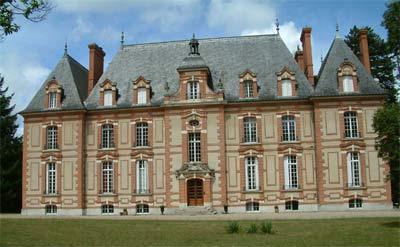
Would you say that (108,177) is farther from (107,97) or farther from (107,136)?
(107,97)

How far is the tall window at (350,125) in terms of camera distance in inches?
1173

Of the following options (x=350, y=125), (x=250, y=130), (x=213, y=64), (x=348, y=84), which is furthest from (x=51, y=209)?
(x=348, y=84)

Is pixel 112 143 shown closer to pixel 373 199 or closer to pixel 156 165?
pixel 156 165

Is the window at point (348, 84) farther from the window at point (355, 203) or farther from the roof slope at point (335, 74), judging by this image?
the window at point (355, 203)

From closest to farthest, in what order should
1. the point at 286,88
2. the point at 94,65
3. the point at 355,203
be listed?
the point at 355,203 < the point at 286,88 < the point at 94,65

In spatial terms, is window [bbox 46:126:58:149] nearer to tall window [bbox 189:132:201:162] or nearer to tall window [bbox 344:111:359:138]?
tall window [bbox 189:132:201:162]

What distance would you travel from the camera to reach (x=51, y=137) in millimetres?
32438

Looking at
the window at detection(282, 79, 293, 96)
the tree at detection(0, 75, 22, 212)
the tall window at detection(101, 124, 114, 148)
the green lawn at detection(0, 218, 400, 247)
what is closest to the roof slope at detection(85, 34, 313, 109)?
the window at detection(282, 79, 293, 96)

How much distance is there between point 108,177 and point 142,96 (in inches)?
216

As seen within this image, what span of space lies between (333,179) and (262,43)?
1049 centimetres

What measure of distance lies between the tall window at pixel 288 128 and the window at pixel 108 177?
Result: 10.8 m

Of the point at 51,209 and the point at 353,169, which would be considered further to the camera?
the point at 51,209

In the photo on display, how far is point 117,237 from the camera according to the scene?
53.5ft

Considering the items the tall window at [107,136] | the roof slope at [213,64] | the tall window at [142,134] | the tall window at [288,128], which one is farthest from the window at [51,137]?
the tall window at [288,128]
